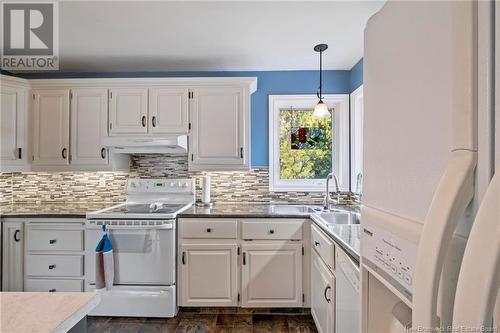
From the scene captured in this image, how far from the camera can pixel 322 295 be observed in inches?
78.1

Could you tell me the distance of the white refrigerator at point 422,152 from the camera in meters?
0.43

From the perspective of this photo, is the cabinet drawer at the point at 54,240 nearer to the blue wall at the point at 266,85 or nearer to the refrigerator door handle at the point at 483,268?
the blue wall at the point at 266,85

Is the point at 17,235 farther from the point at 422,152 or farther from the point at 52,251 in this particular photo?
the point at 422,152

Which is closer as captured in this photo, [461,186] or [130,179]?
[461,186]

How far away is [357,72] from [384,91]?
91.4 inches

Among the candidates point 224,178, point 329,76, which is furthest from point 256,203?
point 329,76

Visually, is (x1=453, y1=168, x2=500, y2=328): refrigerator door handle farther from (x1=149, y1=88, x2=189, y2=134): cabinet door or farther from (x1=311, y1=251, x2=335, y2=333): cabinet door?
(x1=149, y1=88, x2=189, y2=134): cabinet door

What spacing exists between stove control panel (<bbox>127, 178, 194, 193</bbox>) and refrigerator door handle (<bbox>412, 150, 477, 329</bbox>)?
8.82ft

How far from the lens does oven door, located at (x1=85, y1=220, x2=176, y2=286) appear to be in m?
2.37

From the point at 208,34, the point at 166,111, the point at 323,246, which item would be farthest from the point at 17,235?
the point at 323,246

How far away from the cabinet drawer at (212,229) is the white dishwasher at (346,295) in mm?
1047

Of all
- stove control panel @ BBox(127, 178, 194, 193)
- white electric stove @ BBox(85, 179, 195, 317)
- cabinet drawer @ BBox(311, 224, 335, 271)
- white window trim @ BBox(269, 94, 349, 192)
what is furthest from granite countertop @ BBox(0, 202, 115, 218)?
cabinet drawer @ BBox(311, 224, 335, 271)

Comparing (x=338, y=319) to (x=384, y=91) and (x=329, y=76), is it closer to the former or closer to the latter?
(x=384, y=91)

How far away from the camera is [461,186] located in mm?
421
